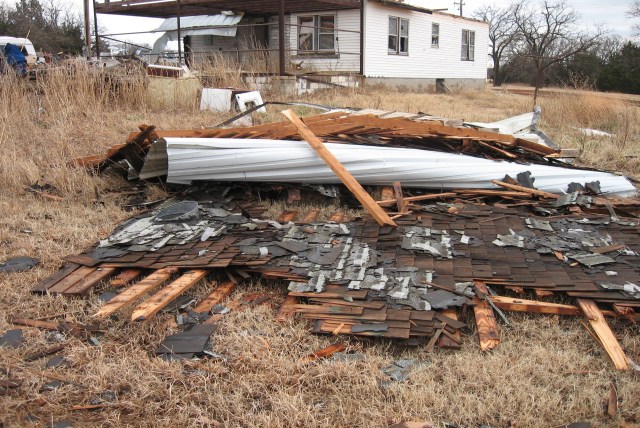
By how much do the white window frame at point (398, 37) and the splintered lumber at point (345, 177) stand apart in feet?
53.5

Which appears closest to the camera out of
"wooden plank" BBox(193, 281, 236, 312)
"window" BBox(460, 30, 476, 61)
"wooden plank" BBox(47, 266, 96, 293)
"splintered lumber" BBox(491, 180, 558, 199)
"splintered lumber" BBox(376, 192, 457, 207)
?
"wooden plank" BBox(193, 281, 236, 312)

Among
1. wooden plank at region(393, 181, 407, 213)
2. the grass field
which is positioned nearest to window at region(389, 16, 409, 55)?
wooden plank at region(393, 181, 407, 213)

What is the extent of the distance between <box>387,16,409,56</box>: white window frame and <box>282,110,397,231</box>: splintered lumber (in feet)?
53.5

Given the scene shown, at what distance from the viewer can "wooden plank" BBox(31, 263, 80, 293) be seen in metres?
3.48

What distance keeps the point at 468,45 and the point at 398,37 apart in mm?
6657

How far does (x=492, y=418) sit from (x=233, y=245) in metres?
2.28

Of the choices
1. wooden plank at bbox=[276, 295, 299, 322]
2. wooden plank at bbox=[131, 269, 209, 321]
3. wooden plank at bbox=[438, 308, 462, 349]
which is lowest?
wooden plank at bbox=[438, 308, 462, 349]

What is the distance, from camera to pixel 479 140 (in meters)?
5.92

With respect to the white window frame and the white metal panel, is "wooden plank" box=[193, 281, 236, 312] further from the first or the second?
the white window frame

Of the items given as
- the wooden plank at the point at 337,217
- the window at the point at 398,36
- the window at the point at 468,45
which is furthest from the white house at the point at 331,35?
the wooden plank at the point at 337,217

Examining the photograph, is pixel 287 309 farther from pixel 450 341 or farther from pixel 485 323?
pixel 485 323

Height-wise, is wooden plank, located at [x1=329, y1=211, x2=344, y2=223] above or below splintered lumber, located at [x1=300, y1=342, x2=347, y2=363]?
above

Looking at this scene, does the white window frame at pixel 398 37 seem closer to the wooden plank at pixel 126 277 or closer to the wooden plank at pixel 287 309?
the wooden plank at pixel 126 277

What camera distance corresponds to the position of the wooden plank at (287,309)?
3.18 metres
